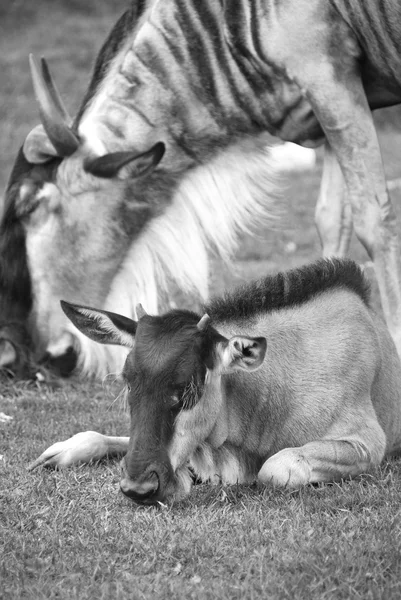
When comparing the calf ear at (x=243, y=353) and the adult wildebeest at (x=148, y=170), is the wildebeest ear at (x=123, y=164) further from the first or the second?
the calf ear at (x=243, y=353)

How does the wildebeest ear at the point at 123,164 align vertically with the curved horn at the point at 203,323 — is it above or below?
below

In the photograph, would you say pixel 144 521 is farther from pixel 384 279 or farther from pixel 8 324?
pixel 8 324

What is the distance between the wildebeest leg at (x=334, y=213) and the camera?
715cm

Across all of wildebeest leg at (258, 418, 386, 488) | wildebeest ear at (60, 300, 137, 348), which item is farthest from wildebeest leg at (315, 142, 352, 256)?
wildebeest ear at (60, 300, 137, 348)

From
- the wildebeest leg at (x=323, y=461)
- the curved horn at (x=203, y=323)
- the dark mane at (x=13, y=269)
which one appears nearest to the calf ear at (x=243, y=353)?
the curved horn at (x=203, y=323)

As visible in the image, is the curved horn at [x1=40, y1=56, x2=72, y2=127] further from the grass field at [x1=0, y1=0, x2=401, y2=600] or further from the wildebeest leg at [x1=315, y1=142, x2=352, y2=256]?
the grass field at [x1=0, y1=0, x2=401, y2=600]

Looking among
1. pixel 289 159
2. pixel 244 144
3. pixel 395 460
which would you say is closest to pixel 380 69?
pixel 244 144

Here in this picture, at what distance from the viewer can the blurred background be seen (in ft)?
35.6

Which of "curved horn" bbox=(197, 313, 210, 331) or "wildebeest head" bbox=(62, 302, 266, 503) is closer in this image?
"wildebeest head" bbox=(62, 302, 266, 503)

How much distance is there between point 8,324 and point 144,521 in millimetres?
3117

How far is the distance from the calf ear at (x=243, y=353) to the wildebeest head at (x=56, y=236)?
8.79ft

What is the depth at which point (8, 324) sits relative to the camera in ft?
23.5

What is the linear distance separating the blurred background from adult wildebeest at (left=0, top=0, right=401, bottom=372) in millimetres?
2103

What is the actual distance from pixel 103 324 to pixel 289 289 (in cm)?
96
